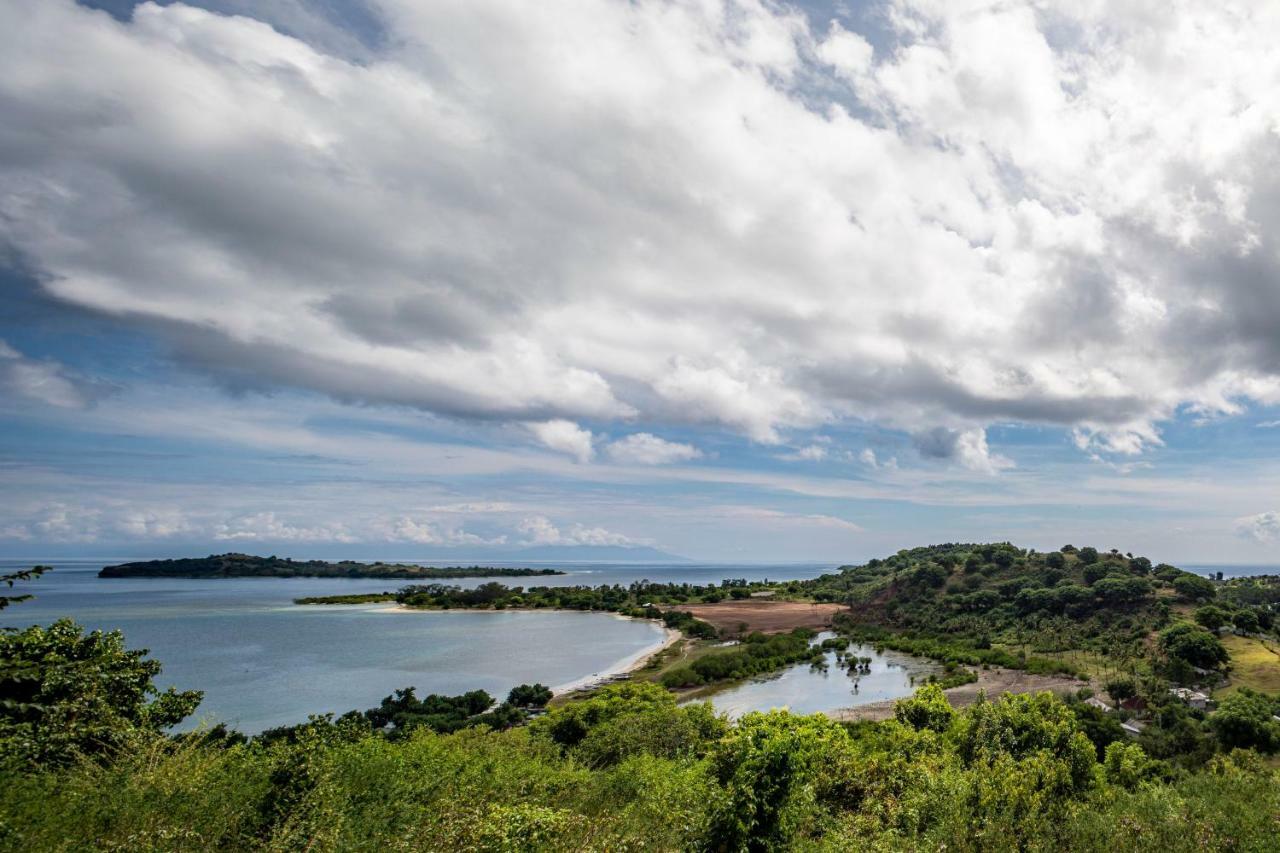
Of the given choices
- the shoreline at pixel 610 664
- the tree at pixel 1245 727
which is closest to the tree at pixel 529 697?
the shoreline at pixel 610 664

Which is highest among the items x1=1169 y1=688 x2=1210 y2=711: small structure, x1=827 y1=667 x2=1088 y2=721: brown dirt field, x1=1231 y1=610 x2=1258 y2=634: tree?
x1=1231 y1=610 x2=1258 y2=634: tree

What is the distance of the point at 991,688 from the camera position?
70.8m

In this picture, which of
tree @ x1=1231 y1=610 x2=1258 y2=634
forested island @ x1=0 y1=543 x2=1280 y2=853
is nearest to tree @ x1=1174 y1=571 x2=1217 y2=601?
tree @ x1=1231 y1=610 x2=1258 y2=634

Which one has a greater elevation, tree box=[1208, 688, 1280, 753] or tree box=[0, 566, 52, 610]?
tree box=[0, 566, 52, 610]

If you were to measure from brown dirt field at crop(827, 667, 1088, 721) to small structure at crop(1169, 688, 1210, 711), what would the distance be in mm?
8524

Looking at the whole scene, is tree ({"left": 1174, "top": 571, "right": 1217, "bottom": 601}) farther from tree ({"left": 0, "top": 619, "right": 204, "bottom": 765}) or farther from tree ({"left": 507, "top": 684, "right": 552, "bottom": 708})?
tree ({"left": 0, "top": 619, "right": 204, "bottom": 765})

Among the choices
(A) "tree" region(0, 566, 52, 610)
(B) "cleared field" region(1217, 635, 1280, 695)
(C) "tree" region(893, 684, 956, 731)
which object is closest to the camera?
(A) "tree" region(0, 566, 52, 610)

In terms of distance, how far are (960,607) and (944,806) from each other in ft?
395

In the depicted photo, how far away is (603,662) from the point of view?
3477 inches

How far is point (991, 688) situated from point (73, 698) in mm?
81095

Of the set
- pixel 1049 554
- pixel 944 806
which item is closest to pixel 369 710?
pixel 944 806

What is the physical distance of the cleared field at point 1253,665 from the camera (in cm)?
6378

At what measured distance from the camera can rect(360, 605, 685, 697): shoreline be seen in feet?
234

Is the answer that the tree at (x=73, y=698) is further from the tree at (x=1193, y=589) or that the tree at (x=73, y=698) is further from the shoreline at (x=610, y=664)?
the tree at (x=1193, y=589)
